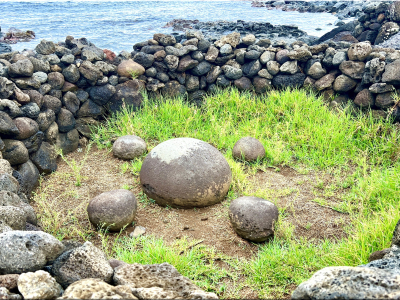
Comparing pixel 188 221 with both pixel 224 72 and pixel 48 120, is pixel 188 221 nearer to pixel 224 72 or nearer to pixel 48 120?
pixel 48 120

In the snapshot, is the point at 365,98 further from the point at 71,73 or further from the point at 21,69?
the point at 21,69

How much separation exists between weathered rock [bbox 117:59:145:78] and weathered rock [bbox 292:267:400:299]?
16.6 feet

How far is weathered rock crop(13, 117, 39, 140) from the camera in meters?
4.91

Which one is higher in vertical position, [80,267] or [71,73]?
[71,73]

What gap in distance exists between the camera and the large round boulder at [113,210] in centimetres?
394

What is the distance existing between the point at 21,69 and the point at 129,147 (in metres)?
1.75

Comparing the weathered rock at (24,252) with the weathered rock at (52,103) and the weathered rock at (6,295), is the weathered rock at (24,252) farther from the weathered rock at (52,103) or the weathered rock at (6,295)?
the weathered rock at (52,103)

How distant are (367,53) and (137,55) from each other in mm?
3708

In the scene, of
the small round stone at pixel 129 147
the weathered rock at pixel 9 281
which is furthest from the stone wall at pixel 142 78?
the weathered rock at pixel 9 281

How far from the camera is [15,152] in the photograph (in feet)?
15.7

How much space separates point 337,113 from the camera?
6234 mm

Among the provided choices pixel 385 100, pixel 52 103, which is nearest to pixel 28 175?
pixel 52 103

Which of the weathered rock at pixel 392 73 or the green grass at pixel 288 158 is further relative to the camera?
the weathered rock at pixel 392 73

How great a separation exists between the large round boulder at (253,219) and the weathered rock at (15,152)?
2745 mm
